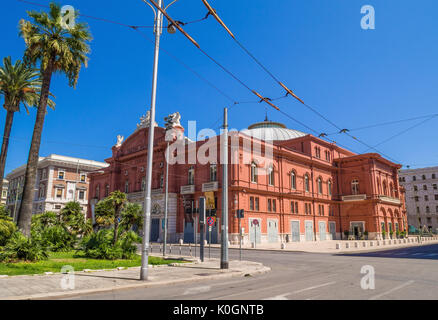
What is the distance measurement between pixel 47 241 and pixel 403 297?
1929 cm

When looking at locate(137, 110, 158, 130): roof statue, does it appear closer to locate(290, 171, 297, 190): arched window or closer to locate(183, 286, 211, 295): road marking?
locate(290, 171, 297, 190): arched window

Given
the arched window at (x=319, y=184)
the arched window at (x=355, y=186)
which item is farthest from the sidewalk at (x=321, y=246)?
the arched window at (x=319, y=184)

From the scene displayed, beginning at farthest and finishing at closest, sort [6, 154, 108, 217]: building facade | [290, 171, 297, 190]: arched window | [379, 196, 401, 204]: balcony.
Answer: [6, 154, 108, 217]: building facade < [379, 196, 401, 204]: balcony < [290, 171, 297, 190]: arched window

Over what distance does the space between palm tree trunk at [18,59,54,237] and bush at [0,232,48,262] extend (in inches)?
88.3

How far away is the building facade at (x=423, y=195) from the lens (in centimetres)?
8650

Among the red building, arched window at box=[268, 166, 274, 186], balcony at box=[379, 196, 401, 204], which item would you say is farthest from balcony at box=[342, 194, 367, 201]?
arched window at box=[268, 166, 274, 186]

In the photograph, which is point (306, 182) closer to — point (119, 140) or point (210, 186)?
point (210, 186)

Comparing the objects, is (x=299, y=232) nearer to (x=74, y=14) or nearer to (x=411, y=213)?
(x=74, y=14)

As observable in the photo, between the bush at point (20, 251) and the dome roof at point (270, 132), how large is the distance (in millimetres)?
45072

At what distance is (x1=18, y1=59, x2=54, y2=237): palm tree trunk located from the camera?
55.8 feet

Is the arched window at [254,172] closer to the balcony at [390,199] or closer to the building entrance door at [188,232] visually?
the building entrance door at [188,232]

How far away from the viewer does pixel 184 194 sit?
41.8 m

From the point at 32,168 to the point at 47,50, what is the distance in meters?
7.13
